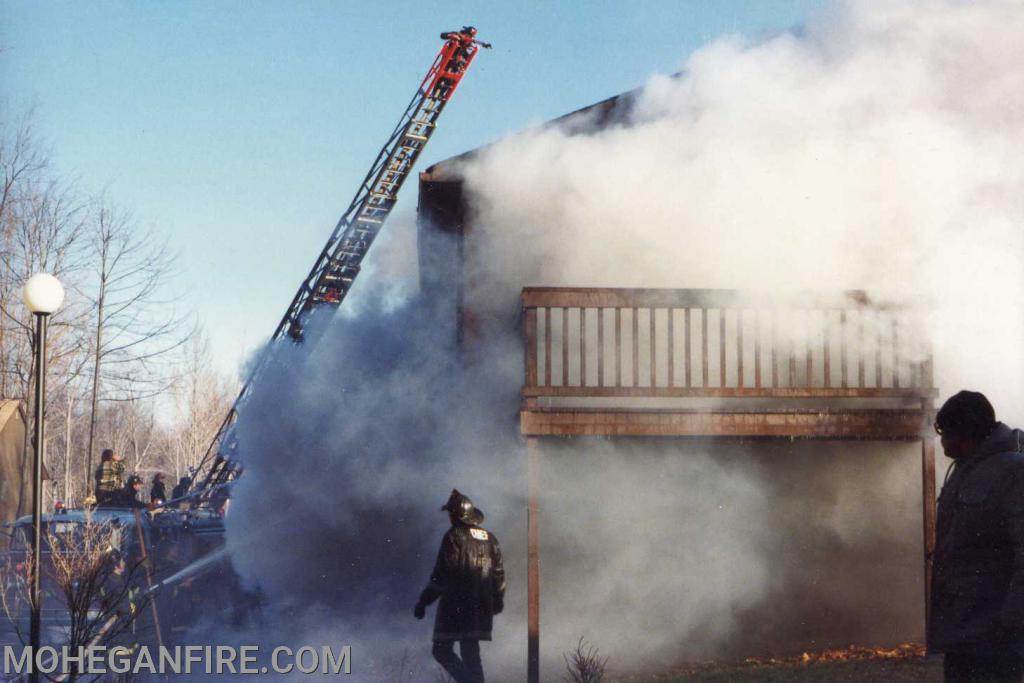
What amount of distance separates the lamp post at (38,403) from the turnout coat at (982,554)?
18.3 feet

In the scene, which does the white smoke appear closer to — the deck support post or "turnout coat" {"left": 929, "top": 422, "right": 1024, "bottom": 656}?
the deck support post

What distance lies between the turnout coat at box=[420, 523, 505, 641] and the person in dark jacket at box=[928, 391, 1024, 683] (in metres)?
3.79

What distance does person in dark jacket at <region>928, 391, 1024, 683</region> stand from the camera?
3.48 meters

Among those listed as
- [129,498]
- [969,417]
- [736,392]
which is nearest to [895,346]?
[736,392]

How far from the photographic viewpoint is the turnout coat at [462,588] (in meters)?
7.01

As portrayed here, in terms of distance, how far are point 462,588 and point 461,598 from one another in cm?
7

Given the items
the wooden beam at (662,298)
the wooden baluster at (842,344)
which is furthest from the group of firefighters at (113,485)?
the wooden baluster at (842,344)

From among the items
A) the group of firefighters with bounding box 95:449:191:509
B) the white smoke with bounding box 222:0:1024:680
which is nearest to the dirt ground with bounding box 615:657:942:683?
the white smoke with bounding box 222:0:1024:680

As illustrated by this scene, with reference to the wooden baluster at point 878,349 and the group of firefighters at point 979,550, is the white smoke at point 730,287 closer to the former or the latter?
the wooden baluster at point 878,349

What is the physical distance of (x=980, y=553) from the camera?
3604mm

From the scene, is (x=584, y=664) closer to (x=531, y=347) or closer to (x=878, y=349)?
(x=531, y=347)

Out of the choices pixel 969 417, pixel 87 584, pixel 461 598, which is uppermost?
pixel 969 417

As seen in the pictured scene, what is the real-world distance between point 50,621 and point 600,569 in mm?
5376

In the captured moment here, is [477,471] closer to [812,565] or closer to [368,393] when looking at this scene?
[368,393]
